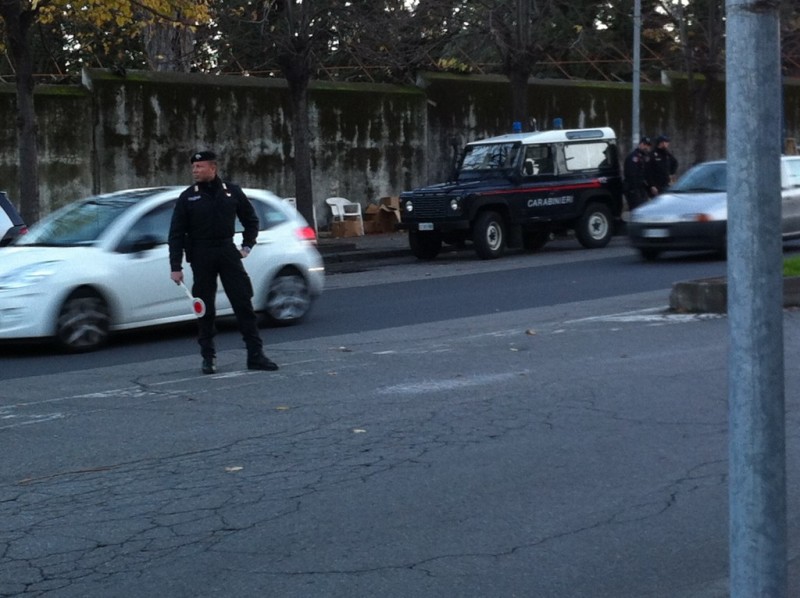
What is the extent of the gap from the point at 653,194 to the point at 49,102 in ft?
37.8

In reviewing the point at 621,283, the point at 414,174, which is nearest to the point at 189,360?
Answer: the point at 621,283

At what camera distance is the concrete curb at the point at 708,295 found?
13.5 meters

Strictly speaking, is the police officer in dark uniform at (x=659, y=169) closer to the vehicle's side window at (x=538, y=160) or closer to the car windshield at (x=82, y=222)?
the vehicle's side window at (x=538, y=160)

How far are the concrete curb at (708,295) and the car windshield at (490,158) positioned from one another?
9.19m

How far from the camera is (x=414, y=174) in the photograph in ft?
101

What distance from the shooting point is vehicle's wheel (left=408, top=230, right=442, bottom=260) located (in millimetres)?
22672

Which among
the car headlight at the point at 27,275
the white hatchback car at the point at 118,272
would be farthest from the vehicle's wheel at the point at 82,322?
the car headlight at the point at 27,275

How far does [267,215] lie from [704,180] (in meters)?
9.22

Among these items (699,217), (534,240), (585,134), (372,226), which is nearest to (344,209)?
(372,226)

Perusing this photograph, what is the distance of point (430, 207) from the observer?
22031 mm

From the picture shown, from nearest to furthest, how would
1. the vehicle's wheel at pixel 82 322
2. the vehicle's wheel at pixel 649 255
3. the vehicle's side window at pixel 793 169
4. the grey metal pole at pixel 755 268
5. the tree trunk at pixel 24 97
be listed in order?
1. the grey metal pole at pixel 755 268
2. the vehicle's wheel at pixel 82 322
3. the tree trunk at pixel 24 97
4. the vehicle's wheel at pixel 649 255
5. the vehicle's side window at pixel 793 169

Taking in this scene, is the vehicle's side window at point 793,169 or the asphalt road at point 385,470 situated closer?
the asphalt road at point 385,470

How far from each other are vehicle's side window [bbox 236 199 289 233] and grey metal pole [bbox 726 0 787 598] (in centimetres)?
1054

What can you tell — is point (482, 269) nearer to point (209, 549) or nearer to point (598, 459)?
point (598, 459)
